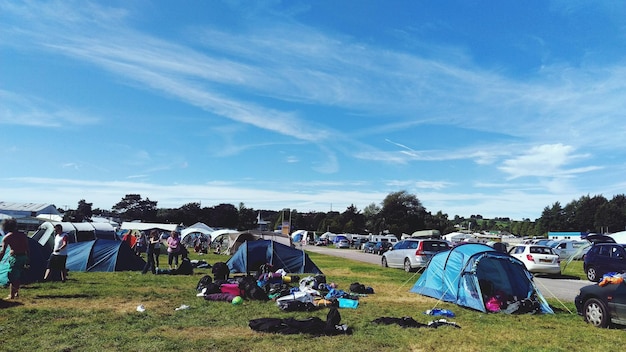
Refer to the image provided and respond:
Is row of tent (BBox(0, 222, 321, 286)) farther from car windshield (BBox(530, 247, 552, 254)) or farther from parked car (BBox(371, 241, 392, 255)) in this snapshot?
parked car (BBox(371, 241, 392, 255))

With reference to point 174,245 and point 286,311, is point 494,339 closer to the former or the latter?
point 286,311

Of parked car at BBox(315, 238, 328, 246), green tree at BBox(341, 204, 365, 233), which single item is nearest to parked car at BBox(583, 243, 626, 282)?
parked car at BBox(315, 238, 328, 246)

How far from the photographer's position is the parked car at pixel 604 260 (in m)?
18.4

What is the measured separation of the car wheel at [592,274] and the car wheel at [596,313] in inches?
462

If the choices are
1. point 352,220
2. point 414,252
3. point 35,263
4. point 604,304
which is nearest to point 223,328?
point 604,304

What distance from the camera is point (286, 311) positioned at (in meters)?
10.0

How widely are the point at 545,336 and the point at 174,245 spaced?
46.7 feet

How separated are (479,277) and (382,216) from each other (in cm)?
8096

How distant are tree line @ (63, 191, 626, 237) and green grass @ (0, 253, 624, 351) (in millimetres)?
59966

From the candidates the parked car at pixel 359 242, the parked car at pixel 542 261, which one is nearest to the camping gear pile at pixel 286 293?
the parked car at pixel 542 261

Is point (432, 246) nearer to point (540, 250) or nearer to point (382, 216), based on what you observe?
point (540, 250)

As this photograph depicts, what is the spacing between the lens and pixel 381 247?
43.5 meters

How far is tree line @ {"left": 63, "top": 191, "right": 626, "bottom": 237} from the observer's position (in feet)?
294

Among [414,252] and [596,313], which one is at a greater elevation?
[414,252]
